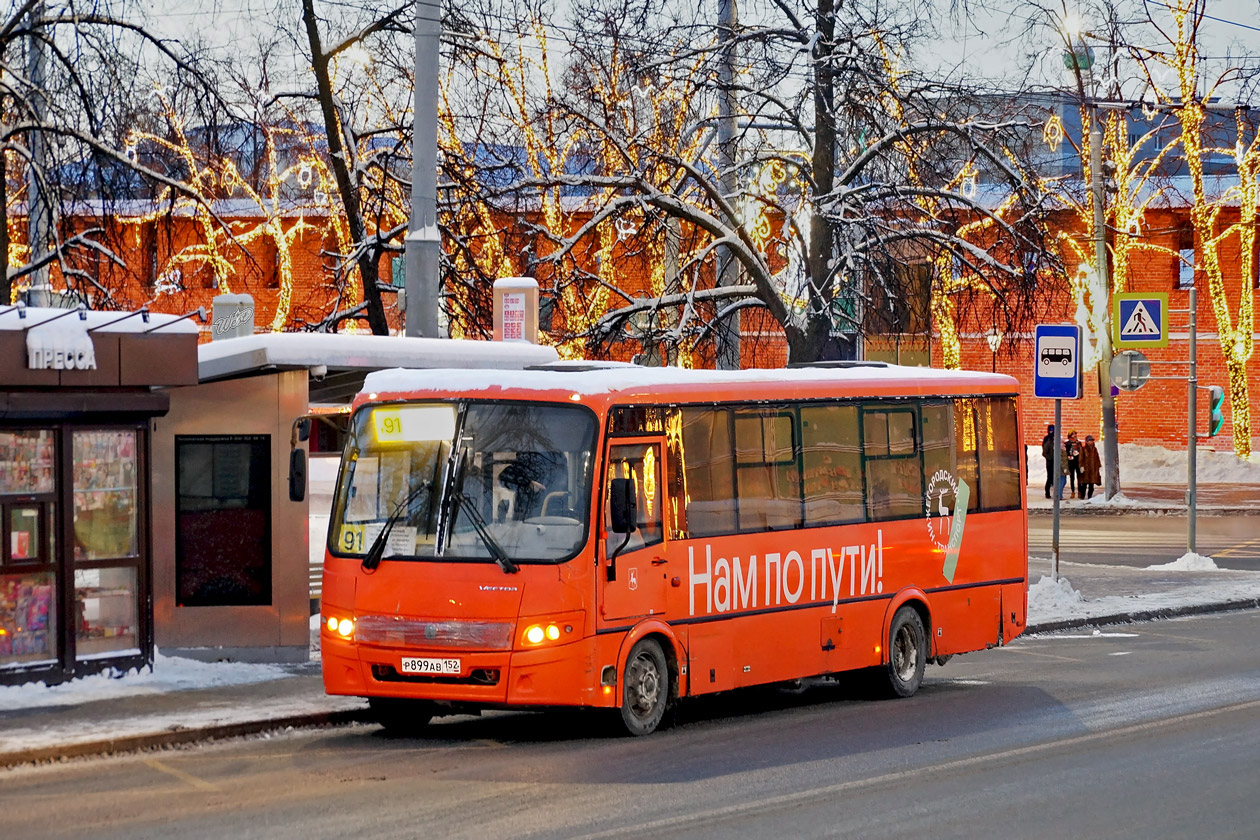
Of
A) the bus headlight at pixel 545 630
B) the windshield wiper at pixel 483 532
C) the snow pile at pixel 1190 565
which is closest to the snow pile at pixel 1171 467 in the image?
the snow pile at pixel 1190 565

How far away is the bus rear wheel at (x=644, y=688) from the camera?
13.0 m

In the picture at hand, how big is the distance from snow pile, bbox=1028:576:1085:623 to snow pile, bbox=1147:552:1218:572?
5.37 meters

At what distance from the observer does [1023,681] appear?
664 inches

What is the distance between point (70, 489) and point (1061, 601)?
502 inches

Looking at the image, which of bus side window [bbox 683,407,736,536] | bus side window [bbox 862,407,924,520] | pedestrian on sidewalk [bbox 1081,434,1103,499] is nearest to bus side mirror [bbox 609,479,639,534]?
bus side window [bbox 683,407,736,536]

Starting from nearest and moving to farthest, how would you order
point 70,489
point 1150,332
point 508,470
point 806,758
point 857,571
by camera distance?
point 806,758 → point 508,470 → point 70,489 → point 857,571 → point 1150,332

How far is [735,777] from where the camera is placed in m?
11.2

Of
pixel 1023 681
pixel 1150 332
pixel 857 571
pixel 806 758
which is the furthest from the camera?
pixel 1150 332

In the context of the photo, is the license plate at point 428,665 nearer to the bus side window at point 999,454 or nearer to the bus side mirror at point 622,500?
the bus side mirror at point 622,500

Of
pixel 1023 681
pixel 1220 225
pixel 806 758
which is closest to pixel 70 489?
pixel 806 758

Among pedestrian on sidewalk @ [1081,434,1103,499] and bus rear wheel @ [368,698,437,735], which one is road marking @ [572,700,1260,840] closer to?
bus rear wheel @ [368,698,437,735]

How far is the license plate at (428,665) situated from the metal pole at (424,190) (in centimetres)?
522

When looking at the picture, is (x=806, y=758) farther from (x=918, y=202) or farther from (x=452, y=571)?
(x=918, y=202)

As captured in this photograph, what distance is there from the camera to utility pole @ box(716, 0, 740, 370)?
23.6 meters
